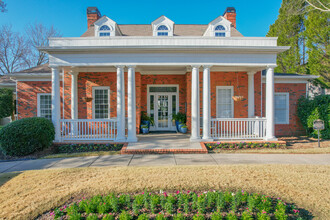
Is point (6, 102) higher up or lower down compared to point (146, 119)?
higher up

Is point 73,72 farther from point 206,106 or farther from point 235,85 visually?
point 235,85

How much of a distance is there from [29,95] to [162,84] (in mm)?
7248

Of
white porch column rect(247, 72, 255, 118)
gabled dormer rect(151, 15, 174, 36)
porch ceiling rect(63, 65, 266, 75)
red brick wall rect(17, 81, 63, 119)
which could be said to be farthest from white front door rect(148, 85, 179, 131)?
red brick wall rect(17, 81, 63, 119)

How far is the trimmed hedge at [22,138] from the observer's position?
6.89m

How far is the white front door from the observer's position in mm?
11430

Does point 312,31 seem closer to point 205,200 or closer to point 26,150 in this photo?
point 205,200

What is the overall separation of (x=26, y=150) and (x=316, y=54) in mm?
18260

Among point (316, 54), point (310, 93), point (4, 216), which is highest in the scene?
point (316, 54)

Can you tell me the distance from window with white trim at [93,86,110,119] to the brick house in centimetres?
3

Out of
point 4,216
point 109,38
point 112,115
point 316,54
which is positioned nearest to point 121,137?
point 112,115

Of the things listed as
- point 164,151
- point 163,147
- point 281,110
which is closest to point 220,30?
point 281,110

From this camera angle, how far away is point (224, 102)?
10680 millimetres

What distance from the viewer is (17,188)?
414cm

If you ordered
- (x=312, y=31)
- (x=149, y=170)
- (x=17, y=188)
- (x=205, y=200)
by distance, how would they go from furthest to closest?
1. (x=312, y=31)
2. (x=149, y=170)
3. (x=17, y=188)
4. (x=205, y=200)
